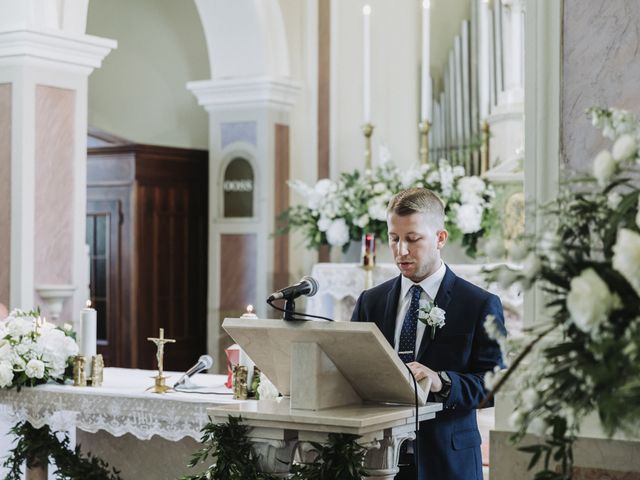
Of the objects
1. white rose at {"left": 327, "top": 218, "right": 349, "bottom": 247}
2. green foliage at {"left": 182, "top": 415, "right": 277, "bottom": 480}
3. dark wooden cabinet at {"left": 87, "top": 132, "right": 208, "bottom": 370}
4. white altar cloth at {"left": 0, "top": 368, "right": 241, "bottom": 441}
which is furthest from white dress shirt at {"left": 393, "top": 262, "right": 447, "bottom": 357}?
dark wooden cabinet at {"left": 87, "top": 132, "right": 208, "bottom": 370}

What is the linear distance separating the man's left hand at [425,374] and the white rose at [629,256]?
1396mm

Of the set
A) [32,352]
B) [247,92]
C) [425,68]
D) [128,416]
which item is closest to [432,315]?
[128,416]

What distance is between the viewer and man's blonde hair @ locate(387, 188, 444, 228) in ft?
12.1

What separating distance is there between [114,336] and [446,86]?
11.7ft

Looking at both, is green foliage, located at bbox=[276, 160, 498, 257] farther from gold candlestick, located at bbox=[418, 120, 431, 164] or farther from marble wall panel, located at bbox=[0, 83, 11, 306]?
marble wall panel, located at bbox=[0, 83, 11, 306]

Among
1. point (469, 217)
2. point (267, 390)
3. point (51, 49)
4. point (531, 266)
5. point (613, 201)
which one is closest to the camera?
point (531, 266)

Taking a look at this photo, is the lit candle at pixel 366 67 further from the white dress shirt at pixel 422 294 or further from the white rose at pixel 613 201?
the white rose at pixel 613 201

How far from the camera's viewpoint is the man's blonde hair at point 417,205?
3.70 m

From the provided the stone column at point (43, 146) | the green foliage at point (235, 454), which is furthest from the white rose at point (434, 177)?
the green foliage at point (235, 454)

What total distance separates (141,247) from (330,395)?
6801 millimetres

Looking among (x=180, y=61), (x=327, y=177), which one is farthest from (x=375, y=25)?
(x=180, y=61)

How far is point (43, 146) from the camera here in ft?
23.9

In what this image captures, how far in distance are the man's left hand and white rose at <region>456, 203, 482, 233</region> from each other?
180 inches

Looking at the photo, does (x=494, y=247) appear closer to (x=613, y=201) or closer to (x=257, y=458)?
(x=613, y=201)
